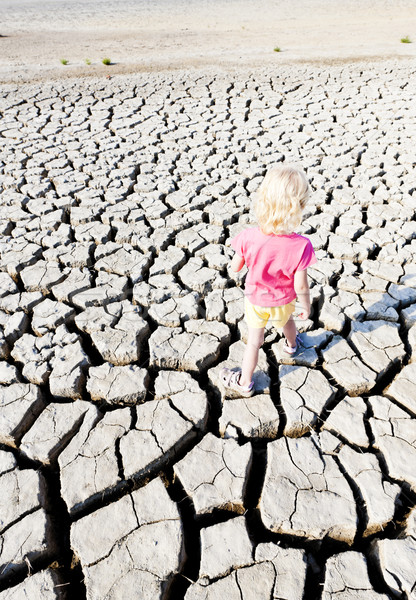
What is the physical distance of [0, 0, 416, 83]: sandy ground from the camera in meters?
7.61

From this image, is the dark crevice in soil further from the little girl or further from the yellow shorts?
the yellow shorts

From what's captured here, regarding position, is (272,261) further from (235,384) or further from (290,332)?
(235,384)

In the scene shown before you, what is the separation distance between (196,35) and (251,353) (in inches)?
467

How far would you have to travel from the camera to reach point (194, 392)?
76.5 inches

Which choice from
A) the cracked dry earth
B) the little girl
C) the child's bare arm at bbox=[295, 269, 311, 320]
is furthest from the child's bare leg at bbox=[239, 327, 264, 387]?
the child's bare arm at bbox=[295, 269, 311, 320]

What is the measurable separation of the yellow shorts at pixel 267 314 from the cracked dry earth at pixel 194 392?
352 mm

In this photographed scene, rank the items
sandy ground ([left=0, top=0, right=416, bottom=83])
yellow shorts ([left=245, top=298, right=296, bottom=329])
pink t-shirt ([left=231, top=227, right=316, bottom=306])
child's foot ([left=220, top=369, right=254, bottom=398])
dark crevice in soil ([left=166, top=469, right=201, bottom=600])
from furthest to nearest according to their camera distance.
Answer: sandy ground ([left=0, top=0, right=416, bottom=83]), child's foot ([left=220, top=369, right=254, bottom=398]), yellow shorts ([left=245, top=298, right=296, bottom=329]), pink t-shirt ([left=231, top=227, right=316, bottom=306]), dark crevice in soil ([left=166, top=469, right=201, bottom=600])

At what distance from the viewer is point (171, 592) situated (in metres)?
1.36

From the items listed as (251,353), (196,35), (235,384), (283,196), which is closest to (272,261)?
(283,196)

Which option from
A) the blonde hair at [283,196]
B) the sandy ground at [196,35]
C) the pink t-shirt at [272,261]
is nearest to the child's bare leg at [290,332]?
the pink t-shirt at [272,261]

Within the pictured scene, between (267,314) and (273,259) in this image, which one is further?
(267,314)

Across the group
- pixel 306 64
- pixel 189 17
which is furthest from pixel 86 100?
pixel 189 17

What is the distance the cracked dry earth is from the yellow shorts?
0.35 metres

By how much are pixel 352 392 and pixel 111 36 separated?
42.2 feet
